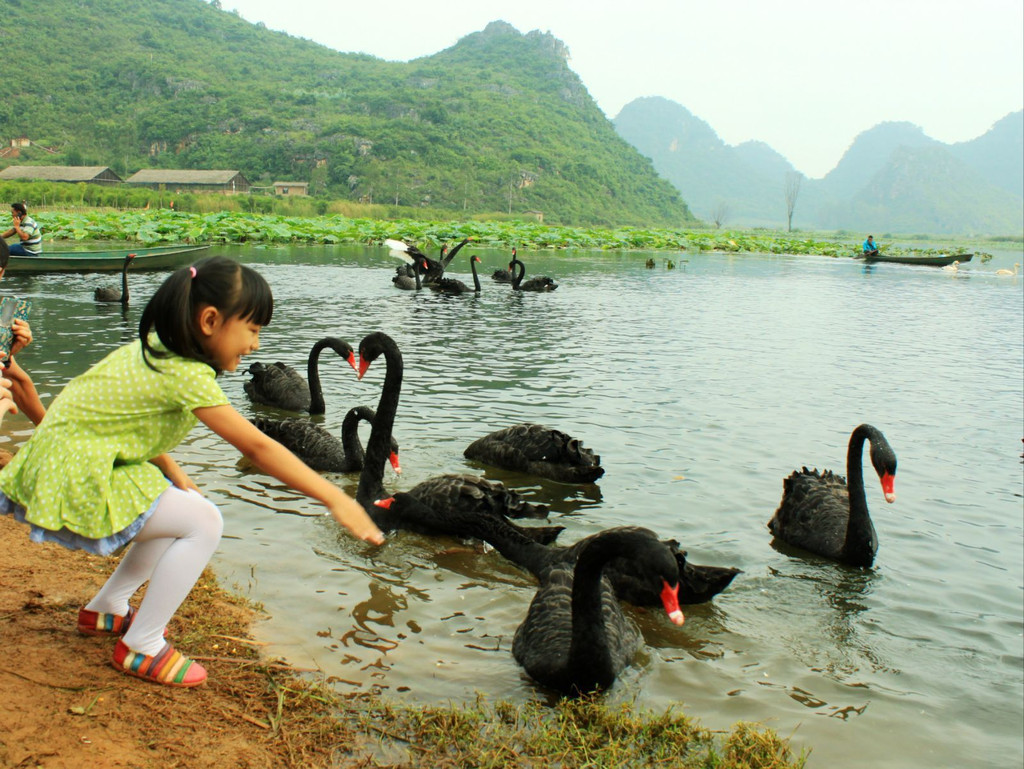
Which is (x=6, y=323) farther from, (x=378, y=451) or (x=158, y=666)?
(x=378, y=451)

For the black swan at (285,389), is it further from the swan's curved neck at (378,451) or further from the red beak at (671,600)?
the red beak at (671,600)

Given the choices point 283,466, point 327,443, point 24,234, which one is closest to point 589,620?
point 283,466

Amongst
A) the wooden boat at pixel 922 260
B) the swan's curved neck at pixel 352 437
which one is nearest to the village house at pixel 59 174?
the wooden boat at pixel 922 260

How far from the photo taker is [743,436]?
732 cm

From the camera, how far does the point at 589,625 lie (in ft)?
10.5

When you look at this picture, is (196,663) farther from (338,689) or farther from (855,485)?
(855,485)

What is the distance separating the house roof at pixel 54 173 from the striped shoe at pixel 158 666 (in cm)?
6439

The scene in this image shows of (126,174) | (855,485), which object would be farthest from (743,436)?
(126,174)

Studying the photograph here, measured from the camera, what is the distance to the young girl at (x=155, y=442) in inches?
95.8

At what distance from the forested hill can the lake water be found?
187ft

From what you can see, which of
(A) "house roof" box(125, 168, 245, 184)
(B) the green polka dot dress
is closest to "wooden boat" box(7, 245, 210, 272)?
(B) the green polka dot dress

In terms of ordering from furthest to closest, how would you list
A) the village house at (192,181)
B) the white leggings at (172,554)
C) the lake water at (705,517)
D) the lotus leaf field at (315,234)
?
the village house at (192,181), the lotus leaf field at (315,234), the lake water at (705,517), the white leggings at (172,554)

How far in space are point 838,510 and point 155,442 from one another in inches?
160

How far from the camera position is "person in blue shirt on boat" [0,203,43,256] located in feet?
44.7
